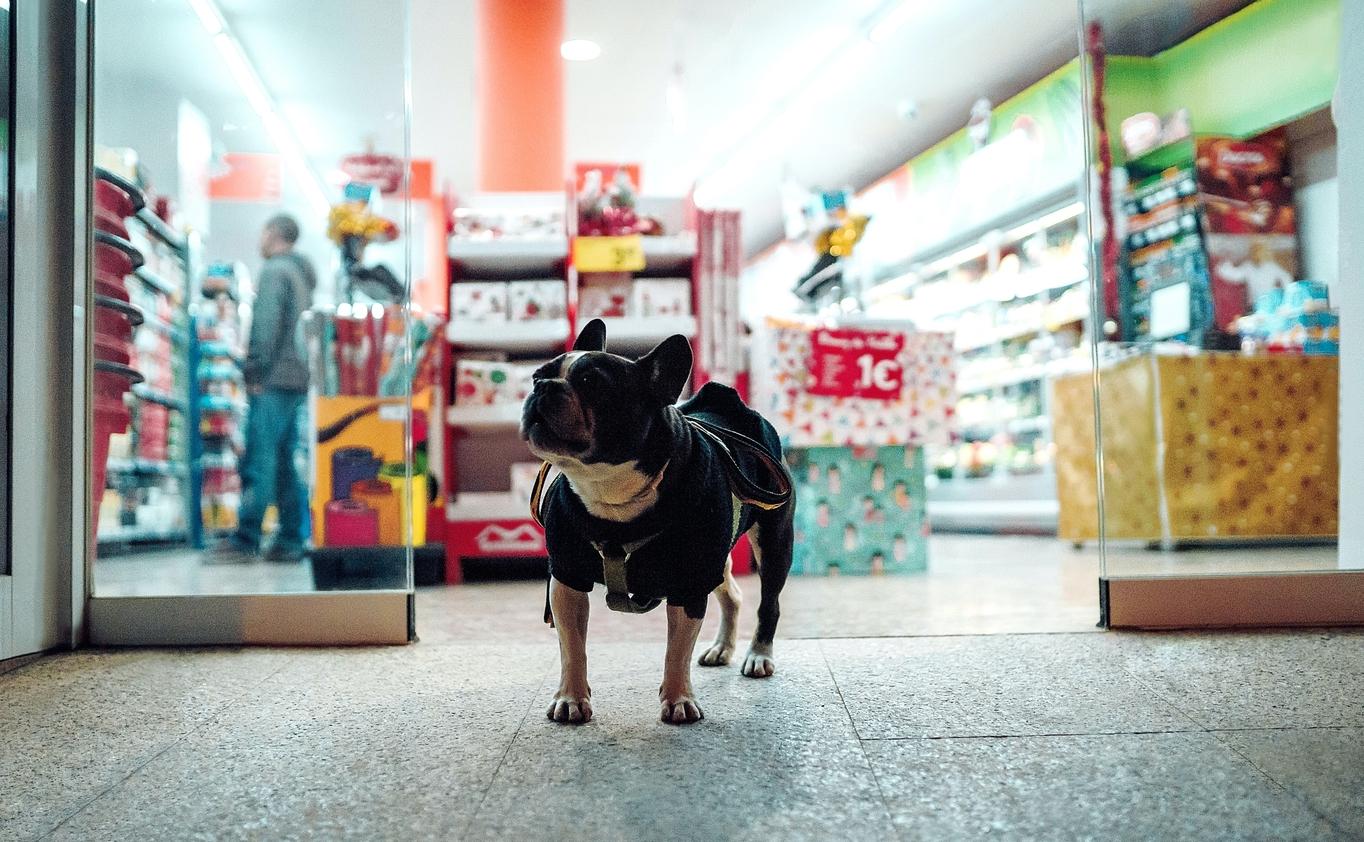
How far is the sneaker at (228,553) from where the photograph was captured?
192 inches

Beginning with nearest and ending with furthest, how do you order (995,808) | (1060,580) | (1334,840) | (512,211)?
(1334,840) < (995,808) < (1060,580) < (512,211)

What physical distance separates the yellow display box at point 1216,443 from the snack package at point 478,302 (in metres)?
2.57

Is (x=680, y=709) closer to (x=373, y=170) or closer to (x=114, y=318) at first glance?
(x=114, y=318)

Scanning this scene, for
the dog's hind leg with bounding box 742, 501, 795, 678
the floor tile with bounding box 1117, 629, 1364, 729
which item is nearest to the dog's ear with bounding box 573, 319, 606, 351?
the dog's hind leg with bounding box 742, 501, 795, 678

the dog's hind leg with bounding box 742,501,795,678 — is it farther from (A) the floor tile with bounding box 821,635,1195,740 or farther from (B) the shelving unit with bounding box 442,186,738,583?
(B) the shelving unit with bounding box 442,186,738,583

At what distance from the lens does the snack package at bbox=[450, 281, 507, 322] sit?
4.67m

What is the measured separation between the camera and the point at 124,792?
1.39 meters

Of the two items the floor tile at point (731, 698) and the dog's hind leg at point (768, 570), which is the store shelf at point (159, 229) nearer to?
the floor tile at point (731, 698)

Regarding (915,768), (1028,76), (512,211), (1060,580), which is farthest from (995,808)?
(1028,76)

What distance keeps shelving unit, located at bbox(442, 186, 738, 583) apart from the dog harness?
2.57 m

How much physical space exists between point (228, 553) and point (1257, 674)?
4.44 meters

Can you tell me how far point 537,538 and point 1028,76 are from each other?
5.33m

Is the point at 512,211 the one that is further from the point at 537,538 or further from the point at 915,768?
the point at 915,768

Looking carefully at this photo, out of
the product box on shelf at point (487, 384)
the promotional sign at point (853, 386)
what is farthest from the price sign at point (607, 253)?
the promotional sign at point (853, 386)
